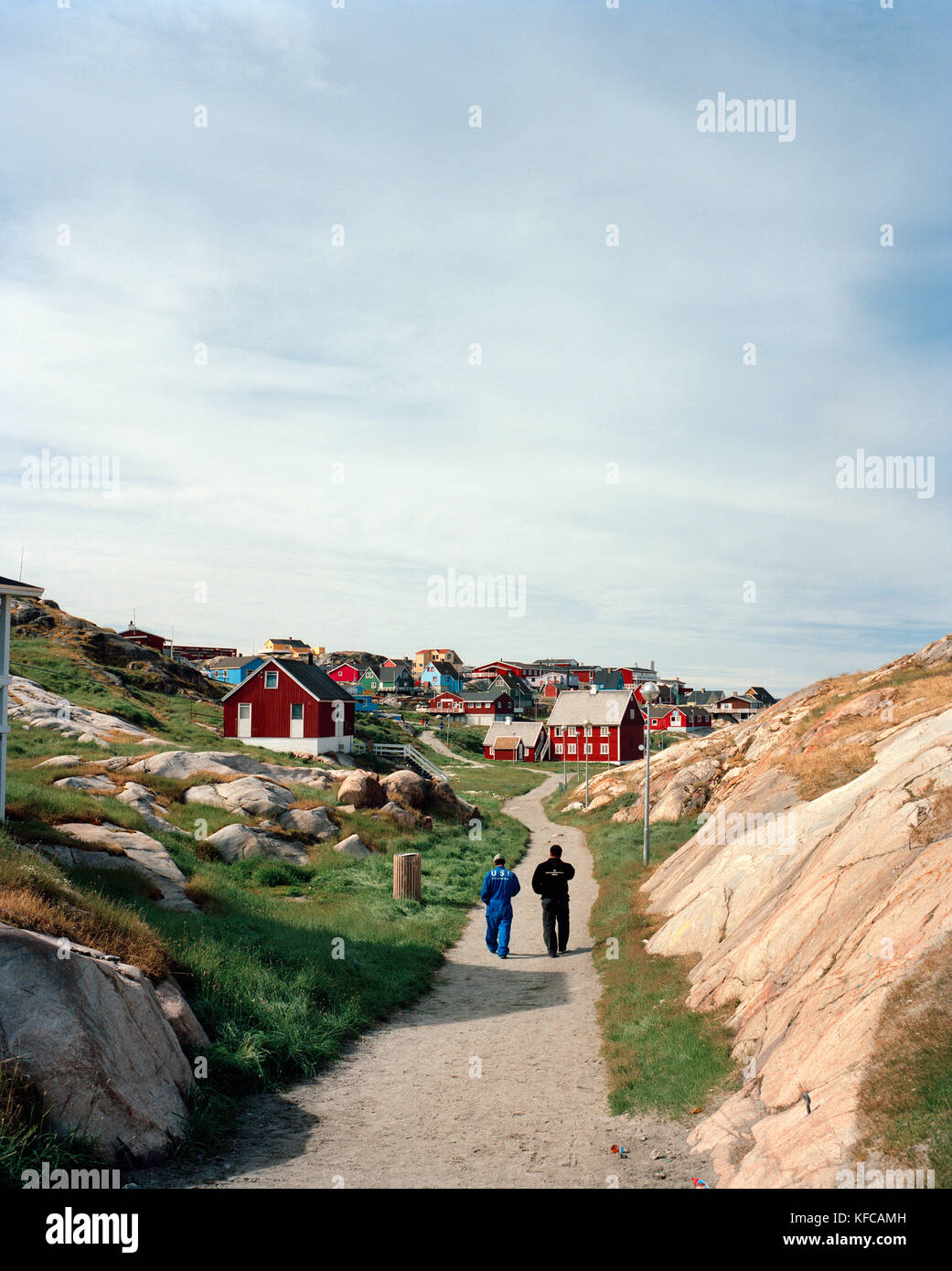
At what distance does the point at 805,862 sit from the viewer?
37.3 ft

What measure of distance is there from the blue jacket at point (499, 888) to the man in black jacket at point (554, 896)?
0.43 metres

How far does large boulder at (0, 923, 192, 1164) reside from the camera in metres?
6.60

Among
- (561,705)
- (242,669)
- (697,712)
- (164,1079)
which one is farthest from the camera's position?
(697,712)

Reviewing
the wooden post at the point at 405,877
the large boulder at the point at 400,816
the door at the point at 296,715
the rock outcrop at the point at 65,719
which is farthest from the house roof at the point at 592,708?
the wooden post at the point at 405,877

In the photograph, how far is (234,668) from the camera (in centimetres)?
9375

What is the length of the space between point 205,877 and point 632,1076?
990 centimetres

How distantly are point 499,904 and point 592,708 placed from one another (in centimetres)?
5947

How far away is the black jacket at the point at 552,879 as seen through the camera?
49.7ft

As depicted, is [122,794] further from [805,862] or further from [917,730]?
[917,730]

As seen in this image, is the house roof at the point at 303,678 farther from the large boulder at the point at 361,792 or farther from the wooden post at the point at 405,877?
the wooden post at the point at 405,877

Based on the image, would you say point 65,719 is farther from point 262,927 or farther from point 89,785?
point 262,927

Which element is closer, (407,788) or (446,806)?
(407,788)

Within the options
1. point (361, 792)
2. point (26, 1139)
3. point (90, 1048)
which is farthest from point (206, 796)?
point (26, 1139)
